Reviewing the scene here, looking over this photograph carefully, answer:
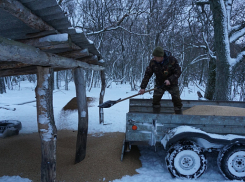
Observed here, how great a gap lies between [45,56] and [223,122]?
10.4ft

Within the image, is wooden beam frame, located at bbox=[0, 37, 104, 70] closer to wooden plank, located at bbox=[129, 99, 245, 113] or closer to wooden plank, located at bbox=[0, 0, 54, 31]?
wooden plank, located at bbox=[0, 0, 54, 31]

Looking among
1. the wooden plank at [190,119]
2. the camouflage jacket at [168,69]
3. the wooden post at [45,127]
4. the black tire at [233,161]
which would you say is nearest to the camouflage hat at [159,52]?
the camouflage jacket at [168,69]

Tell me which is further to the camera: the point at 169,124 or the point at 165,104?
the point at 165,104

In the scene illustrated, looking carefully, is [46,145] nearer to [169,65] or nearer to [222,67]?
[169,65]

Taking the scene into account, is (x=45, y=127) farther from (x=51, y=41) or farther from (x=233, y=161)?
(x=233, y=161)

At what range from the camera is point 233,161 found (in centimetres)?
296

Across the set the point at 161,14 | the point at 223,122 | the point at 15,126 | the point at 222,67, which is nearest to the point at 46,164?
the point at 223,122

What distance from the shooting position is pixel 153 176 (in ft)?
10.1

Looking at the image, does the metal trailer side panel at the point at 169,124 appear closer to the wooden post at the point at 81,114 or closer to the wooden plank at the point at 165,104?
the wooden post at the point at 81,114

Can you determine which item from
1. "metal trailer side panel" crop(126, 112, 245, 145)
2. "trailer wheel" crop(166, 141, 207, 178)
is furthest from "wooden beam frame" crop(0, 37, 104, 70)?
"trailer wheel" crop(166, 141, 207, 178)

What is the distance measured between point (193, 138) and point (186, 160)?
1.36 feet

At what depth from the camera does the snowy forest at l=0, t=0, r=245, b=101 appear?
6543 millimetres

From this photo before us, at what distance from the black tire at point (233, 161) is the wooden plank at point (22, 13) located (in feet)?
11.4

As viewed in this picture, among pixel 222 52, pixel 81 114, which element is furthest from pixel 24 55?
pixel 222 52
